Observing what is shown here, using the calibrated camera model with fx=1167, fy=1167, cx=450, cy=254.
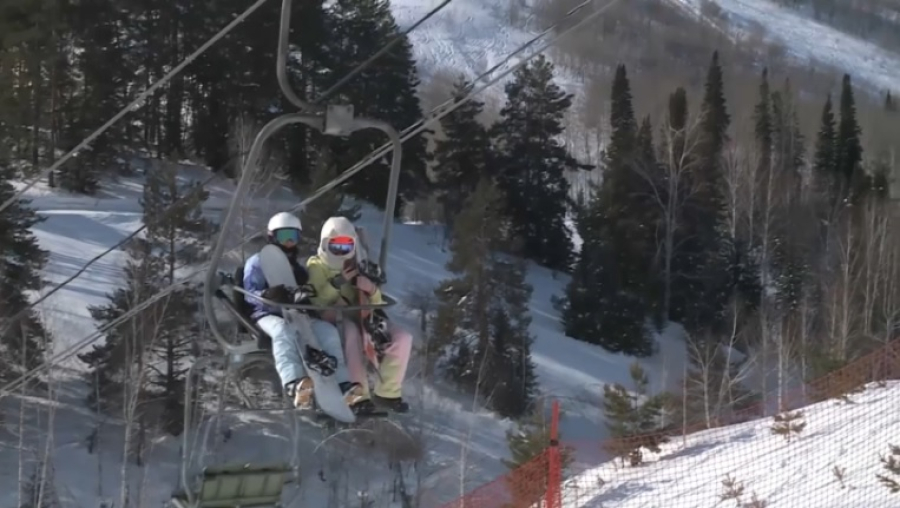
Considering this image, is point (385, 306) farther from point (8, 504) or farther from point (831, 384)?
point (8, 504)

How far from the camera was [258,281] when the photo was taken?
264 inches

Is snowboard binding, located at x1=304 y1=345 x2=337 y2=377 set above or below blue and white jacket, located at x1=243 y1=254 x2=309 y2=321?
below

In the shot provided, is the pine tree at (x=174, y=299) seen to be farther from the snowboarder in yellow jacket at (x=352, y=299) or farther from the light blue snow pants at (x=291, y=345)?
the light blue snow pants at (x=291, y=345)

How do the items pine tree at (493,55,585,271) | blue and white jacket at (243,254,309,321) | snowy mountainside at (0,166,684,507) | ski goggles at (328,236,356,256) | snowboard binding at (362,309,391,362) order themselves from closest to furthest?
blue and white jacket at (243,254,309,321), ski goggles at (328,236,356,256), snowboard binding at (362,309,391,362), snowy mountainside at (0,166,684,507), pine tree at (493,55,585,271)

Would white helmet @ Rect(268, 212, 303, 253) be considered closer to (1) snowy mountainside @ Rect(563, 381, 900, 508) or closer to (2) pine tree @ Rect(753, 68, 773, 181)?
(1) snowy mountainside @ Rect(563, 381, 900, 508)

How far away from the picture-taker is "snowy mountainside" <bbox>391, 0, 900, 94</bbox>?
292ft

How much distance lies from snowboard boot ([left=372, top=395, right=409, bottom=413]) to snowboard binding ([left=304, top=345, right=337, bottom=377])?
0.55 meters

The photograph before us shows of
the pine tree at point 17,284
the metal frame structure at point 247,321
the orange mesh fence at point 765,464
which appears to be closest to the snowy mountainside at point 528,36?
the pine tree at point 17,284

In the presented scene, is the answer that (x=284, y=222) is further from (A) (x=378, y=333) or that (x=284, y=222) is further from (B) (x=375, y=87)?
(B) (x=375, y=87)

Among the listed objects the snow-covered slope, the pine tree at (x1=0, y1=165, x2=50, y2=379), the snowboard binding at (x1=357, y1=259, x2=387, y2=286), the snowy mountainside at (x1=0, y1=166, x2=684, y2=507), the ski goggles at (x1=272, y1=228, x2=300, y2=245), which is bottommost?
the snowy mountainside at (x1=0, y1=166, x2=684, y2=507)

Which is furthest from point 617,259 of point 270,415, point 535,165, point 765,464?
point 765,464

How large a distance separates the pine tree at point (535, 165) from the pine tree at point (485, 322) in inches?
294

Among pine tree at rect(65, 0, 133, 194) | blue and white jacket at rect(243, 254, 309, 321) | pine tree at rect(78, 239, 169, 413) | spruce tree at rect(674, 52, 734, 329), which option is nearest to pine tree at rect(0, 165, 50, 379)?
pine tree at rect(78, 239, 169, 413)

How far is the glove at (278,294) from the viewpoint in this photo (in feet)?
21.0
